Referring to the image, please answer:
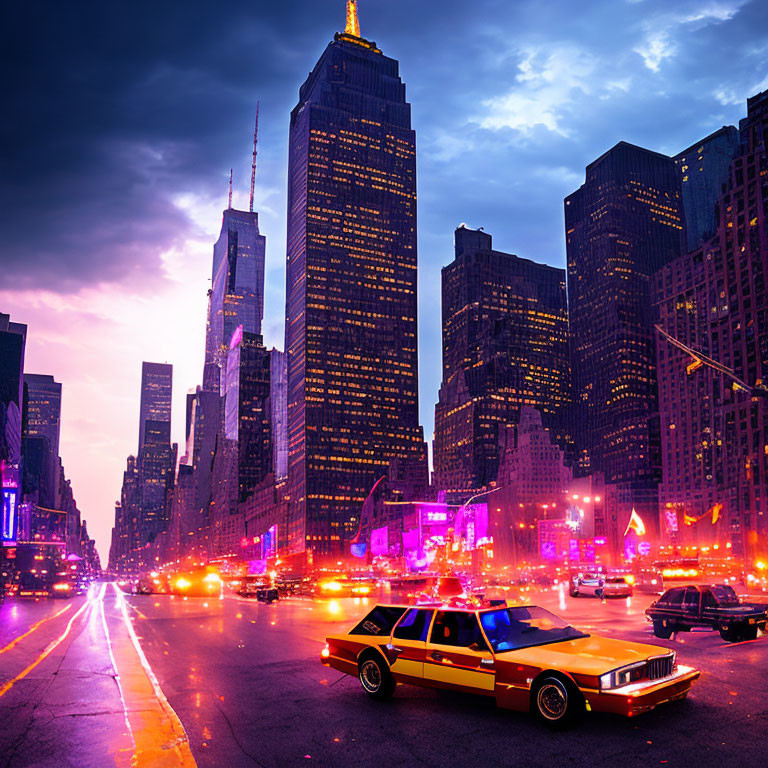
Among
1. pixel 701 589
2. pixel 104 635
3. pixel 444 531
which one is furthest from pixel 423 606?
pixel 444 531

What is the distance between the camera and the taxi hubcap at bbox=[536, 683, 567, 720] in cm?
1002

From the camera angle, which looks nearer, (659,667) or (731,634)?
(659,667)

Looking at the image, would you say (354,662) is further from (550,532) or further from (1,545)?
(550,532)

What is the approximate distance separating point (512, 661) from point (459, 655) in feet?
3.30

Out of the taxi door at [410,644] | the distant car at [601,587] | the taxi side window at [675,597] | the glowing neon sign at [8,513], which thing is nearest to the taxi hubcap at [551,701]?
the taxi door at [410,644]

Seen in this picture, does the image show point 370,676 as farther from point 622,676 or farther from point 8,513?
point 8,513

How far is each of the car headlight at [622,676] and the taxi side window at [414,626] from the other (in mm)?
3222

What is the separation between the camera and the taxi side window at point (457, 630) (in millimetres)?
11398

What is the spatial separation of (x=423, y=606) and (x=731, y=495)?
534 ft

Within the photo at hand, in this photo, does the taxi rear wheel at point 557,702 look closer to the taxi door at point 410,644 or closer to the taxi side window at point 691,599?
the taxi door at point 410,644

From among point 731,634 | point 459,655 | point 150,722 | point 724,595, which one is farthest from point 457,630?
A: point 724,595

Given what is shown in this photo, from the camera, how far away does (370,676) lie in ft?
41.3

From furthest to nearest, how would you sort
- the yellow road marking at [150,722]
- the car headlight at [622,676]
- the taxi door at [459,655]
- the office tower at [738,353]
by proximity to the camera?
the office tower at [738,353]
the taxi door at [459,655]
the car headlight at [622,676]
the yellow road marking at [150,722]

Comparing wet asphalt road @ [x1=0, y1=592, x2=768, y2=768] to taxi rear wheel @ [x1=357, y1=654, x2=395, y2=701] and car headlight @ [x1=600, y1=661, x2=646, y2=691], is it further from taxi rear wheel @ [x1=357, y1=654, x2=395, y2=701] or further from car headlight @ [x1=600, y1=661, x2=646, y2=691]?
car headlight @ [x1=600, y1=661, x2=646, y2=691]
